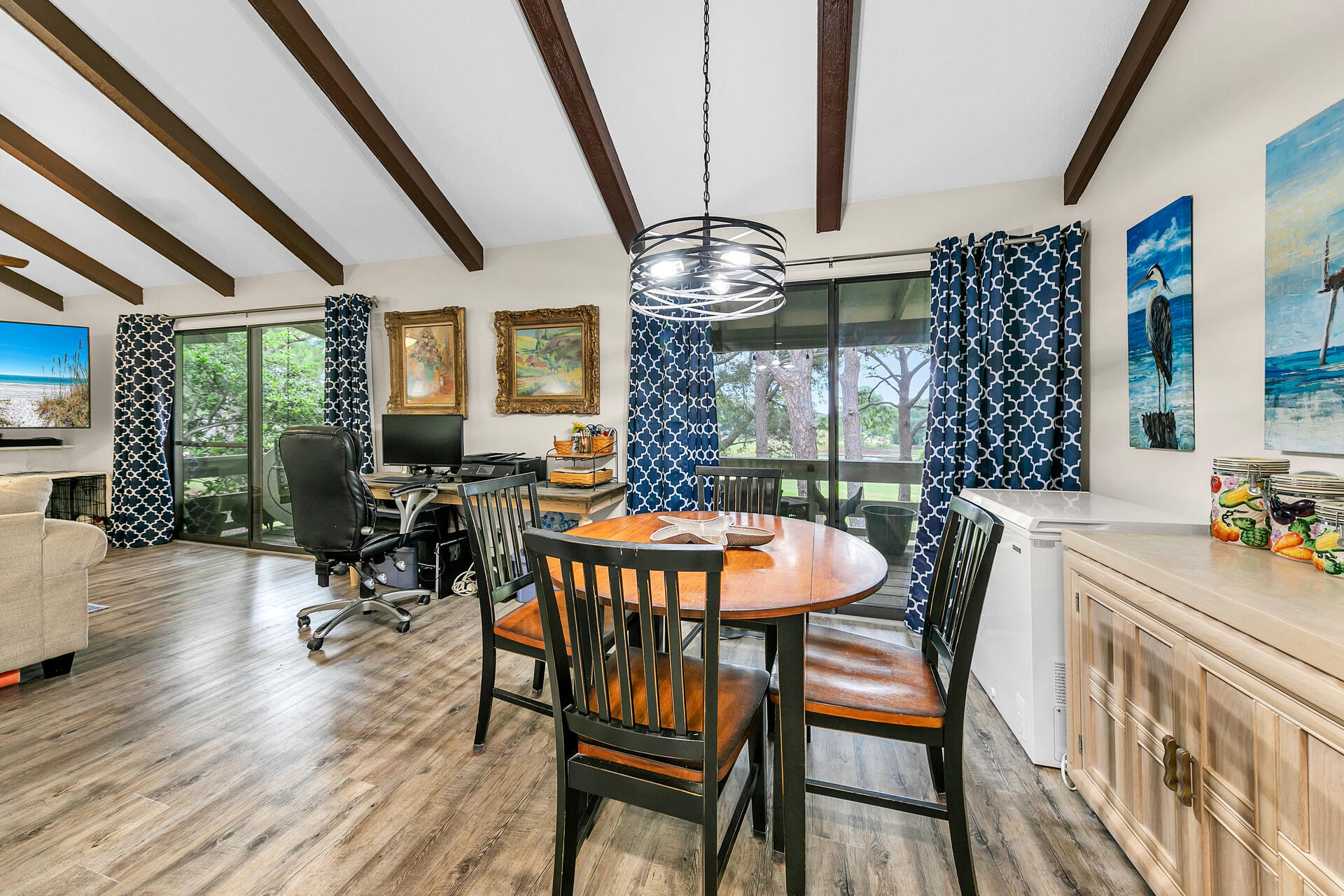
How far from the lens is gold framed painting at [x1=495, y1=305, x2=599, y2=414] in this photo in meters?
3.73

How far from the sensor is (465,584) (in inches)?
142

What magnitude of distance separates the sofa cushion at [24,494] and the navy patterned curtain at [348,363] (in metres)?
1.84

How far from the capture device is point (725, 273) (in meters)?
1.77

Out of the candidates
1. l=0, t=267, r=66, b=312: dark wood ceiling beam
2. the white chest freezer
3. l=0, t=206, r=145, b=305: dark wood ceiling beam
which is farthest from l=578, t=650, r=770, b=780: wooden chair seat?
l=0, t=267, r=66, b=312: dark wood ceiling beam

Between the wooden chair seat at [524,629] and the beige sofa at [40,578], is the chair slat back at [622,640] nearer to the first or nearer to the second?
the wooden chair seat at [524,629]

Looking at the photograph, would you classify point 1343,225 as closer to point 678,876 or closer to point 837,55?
point 837,55

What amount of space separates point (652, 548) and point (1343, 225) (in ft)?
6.23

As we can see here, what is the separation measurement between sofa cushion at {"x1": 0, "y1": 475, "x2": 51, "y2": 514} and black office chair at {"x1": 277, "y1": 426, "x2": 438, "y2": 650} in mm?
863

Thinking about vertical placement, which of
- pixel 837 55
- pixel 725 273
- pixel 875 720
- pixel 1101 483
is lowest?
pixel 875 720

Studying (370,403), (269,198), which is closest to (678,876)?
(370,403)

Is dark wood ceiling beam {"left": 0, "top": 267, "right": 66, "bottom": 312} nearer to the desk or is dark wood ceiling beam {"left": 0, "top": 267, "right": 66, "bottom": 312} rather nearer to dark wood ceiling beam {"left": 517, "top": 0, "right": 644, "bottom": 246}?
the desk

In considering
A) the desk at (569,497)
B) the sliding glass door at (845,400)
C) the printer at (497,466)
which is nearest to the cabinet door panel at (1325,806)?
the sliding glass door at (845,400)

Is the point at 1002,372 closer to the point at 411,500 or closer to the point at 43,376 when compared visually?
the point at 411,500

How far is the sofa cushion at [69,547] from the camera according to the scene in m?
2.30
